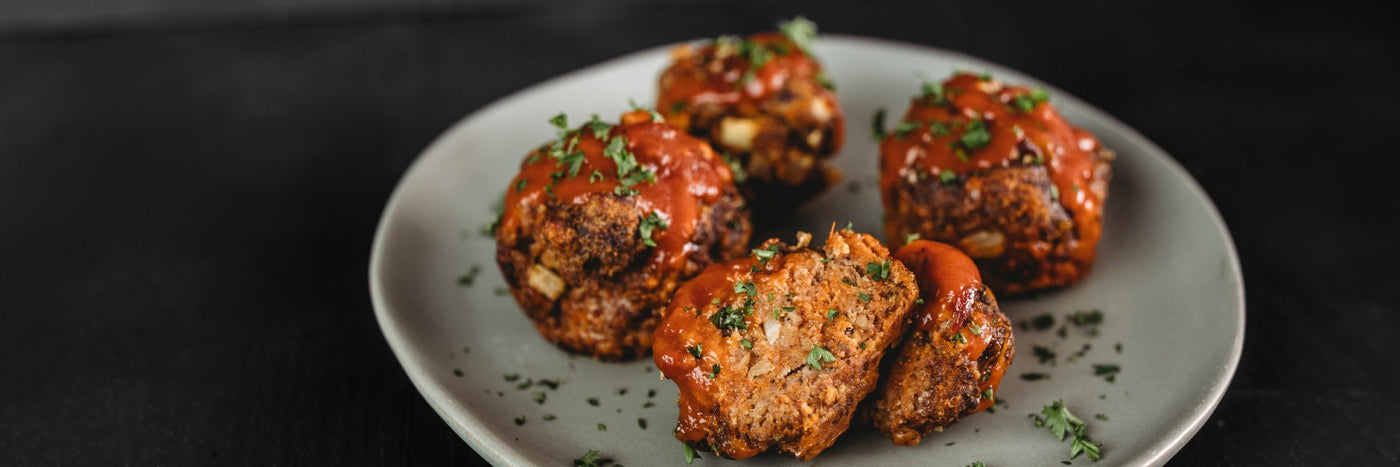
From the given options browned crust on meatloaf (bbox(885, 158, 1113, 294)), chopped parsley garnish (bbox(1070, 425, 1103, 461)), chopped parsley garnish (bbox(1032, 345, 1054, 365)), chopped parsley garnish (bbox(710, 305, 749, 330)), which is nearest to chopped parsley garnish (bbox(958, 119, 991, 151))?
browned crust on meatloaf (bbox(885, 158, 1113, 294))

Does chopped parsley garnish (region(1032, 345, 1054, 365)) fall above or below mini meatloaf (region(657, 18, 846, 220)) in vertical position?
below

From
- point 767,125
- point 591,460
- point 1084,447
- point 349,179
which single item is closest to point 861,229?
point 767,125

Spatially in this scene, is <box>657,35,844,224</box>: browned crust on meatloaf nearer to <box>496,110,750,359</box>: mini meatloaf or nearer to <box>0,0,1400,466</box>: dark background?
<box>496,110,750,359</box>: mini meatloaf

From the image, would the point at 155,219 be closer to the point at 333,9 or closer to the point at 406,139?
the point at 406,139

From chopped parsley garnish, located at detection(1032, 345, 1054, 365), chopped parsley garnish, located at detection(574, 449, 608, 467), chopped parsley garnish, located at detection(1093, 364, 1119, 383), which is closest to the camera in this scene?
chopped parsley garnish, located at detection(574, 449, 608, 467)

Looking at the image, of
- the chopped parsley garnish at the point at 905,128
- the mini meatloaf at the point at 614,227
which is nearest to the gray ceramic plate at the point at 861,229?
the mini meatloaf at the point at 614,227
